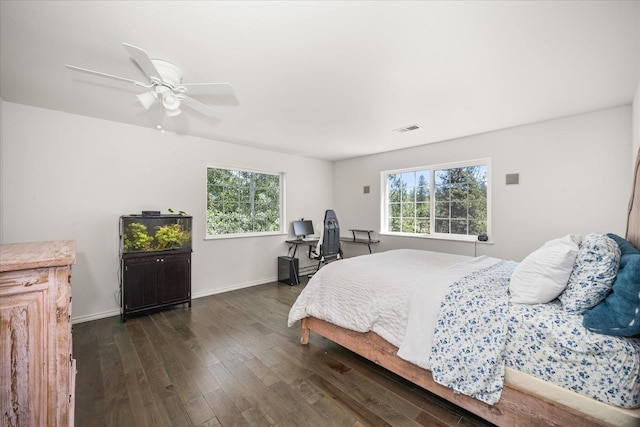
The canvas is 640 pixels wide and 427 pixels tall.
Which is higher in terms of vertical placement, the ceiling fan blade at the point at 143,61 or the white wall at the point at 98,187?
the ceiling fan blade at the point at 143,61

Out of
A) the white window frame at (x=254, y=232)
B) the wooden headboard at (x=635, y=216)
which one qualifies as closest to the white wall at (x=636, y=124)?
the wooden headboard at (x=635, y=216)

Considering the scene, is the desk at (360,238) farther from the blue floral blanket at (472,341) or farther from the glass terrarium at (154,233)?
the blue floral blanket at (472,341)

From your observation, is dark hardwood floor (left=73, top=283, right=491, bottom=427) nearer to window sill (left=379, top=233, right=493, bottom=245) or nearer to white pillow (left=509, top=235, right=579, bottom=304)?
white pillow (left=509, top=235, right=579, bottom=304)

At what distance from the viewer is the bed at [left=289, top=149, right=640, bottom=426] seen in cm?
124

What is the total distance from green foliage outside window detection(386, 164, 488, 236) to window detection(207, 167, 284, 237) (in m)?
2.21

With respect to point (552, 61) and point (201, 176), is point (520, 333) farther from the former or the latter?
point (201, 176)

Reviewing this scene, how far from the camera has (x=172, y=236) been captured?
11.8 feet

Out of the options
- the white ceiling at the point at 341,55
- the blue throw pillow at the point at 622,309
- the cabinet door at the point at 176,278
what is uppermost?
the white ceiling at the point at 341,55

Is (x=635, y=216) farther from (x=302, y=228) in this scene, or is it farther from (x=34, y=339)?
(x=302, y=228)

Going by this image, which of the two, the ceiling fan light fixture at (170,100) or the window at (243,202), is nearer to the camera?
the ceiling fan light fixture at (170,100)

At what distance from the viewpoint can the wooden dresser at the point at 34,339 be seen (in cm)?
92

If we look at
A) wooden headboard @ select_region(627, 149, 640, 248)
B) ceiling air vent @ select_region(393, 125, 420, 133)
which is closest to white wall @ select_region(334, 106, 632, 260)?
ceiling air vent @ select_region(393, 125, 420, 133)

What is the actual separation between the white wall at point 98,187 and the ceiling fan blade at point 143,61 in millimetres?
2073

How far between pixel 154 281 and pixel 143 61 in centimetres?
267
